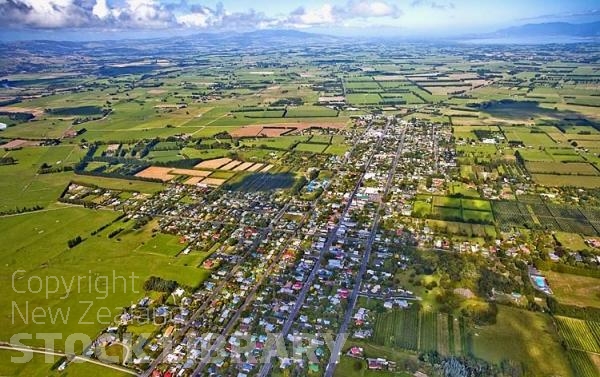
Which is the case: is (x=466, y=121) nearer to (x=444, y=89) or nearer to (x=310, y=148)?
(x=310, y=148)

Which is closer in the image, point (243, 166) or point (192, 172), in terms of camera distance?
point (192, 172)

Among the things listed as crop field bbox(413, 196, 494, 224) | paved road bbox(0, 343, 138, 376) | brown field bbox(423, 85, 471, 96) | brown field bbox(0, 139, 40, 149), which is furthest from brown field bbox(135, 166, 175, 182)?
brown field bbox(423, 85, 471, 96)

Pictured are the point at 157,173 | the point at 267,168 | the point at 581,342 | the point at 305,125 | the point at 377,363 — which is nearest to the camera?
the point at 377,363

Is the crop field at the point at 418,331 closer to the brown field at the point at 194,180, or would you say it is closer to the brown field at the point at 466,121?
the brown field at the point at 194,180

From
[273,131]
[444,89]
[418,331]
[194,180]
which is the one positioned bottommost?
[418,331]

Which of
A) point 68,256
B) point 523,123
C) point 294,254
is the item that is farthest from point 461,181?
point 68,256

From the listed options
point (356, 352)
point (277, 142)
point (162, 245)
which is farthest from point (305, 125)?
point (356, 352)

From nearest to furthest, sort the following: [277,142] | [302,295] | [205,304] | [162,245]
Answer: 1. [205,304]
2. [302,295]
3. [162,245]
4. [277,142]
